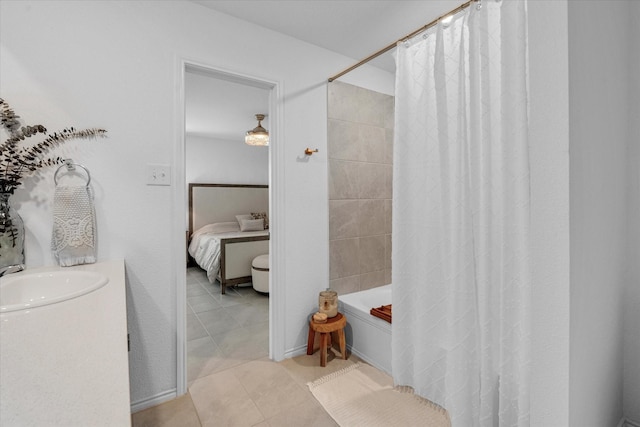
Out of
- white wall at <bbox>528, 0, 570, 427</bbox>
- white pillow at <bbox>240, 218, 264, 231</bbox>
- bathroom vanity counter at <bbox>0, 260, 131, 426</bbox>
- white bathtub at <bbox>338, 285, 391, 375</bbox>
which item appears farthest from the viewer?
white pillow at <bbox>240, 218, 264, 231</bbox>

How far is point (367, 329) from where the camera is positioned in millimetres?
2182

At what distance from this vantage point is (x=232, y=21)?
197 centimetres

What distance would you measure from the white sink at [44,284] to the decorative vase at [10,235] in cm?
12

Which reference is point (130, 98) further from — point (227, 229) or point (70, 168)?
point (227, 229)

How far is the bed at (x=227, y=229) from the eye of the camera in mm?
3861

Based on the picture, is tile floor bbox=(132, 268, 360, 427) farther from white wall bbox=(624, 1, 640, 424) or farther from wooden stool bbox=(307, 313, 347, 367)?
white wall bbox=(624, 1, 640, 424)

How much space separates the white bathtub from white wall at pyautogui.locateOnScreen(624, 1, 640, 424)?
1.14 m

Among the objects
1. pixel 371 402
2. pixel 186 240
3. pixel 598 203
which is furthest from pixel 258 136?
pixel 598 203

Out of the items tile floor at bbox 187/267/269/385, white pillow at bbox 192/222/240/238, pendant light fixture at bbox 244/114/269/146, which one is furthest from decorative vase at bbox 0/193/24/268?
white pillow at bbox 192/222/240/238

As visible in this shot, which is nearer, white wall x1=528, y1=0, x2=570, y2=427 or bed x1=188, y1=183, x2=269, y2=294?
white wall x1=528, y1=0, x2=570, y2=427

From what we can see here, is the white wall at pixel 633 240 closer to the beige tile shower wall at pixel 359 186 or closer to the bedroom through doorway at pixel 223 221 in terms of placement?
the beige tile shower wall at pixel 359 186

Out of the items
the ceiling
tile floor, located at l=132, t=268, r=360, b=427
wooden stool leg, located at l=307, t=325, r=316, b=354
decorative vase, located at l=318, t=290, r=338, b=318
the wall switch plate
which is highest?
the ceiling

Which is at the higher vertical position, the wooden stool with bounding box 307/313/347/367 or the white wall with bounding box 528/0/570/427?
the white wall with bounding box 528/0/570/427

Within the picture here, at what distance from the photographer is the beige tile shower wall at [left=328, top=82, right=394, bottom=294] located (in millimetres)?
2457
